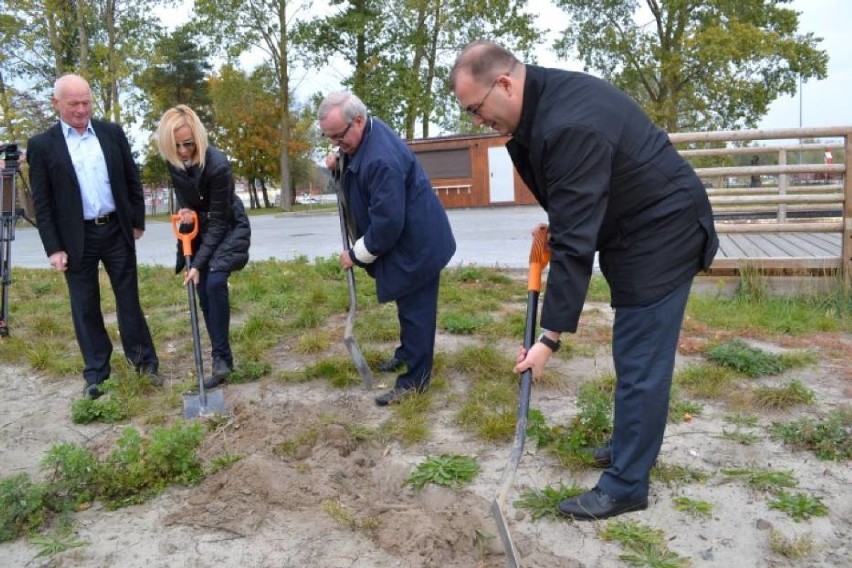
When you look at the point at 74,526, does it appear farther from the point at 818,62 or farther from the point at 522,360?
the point at 818,62

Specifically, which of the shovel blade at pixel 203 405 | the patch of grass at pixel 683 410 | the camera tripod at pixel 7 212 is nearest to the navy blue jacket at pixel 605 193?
the patch of grass at pixel 683 410

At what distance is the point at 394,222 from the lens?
3.98 meters

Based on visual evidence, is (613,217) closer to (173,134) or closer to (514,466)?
(514,466)

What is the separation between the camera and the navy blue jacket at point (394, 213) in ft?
13.0

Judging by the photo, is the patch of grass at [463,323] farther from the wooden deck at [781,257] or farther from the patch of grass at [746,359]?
the wooden deck at [781,257]

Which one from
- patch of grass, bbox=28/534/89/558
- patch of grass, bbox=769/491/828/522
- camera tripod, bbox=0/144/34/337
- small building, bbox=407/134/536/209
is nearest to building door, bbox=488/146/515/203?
small building, bbox=407/134/536/209

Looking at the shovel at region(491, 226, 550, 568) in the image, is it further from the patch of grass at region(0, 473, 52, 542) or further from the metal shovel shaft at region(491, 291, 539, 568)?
the patch of grass at region(0, 473, 52, 542)

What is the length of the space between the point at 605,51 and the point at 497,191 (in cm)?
884

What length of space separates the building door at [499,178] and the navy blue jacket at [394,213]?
67.3 feet

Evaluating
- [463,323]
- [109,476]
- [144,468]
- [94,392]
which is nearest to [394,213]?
[144,468]

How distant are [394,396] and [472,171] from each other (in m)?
21.2

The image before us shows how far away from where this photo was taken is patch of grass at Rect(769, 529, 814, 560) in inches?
101

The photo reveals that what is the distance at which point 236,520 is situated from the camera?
2.97 meters

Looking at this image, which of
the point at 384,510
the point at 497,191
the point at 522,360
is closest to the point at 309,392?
the point at 384,510
